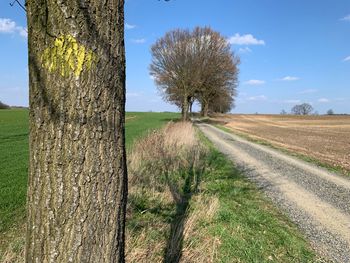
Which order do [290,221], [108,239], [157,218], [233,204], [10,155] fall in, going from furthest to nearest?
[10,155] → [233,204] → [290,221] → [157,218] → [108,239]

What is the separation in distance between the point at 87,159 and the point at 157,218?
3830mm

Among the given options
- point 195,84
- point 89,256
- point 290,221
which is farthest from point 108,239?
point 195,84

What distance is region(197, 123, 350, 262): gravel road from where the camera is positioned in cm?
529

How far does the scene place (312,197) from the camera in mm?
8008

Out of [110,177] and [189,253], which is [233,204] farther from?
[110,177]

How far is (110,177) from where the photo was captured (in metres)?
2.02

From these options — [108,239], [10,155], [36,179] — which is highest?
[36,179]

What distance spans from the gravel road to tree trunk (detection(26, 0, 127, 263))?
13.0ft

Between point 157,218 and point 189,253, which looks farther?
point 157,218

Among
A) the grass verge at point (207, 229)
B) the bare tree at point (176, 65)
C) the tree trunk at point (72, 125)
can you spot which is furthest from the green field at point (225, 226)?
the bare tree at point (176, 65)

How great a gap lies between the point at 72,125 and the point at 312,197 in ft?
24.3

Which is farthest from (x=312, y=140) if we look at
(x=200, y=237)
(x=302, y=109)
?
(x=302, y=109)

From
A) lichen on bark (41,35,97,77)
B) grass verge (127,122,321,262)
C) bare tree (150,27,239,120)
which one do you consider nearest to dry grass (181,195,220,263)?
grass verge (127,122,321,262)

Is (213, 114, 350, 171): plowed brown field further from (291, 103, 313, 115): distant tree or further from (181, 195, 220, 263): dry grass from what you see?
(291, 103, 313, 115): distant tree
